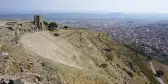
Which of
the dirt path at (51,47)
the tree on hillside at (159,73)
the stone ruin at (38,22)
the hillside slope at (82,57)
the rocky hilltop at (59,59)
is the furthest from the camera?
the tree on hillside at (159,73)

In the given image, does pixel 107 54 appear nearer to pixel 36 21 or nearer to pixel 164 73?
pixel 36 21

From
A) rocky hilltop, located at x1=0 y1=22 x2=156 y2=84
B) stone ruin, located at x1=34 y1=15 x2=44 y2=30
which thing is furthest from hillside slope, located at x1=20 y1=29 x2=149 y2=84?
stone ruin, located at x1=34 y1=15 x2=44 y2=30

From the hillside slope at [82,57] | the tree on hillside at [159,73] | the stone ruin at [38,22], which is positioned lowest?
the tree on hillside at [159,73]

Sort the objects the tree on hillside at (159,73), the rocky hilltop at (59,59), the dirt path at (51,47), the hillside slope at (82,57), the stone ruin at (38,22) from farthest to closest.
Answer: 1. the tree on hillside at (159,73)
2. the stone ruin at (38,22)
3. the dirt path at (51,47)
4. the hillside slope at (82,57)
5. the rocky hilltop at (59,59)

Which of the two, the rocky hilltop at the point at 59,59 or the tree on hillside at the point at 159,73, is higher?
the rocky hilltop at the point at 59,59

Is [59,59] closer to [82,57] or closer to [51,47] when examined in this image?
[51,47]

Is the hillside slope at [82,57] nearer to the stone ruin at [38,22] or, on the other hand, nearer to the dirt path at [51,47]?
the dirt path at [51,47]

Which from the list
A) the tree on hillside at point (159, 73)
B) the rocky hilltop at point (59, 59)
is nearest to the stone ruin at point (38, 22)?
the rocky hilltop at point (59, 59)

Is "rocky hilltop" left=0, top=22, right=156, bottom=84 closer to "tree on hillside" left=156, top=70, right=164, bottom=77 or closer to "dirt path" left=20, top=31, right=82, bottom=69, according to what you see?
"dirt path" left=20, top=31, right=82, bottom=69
